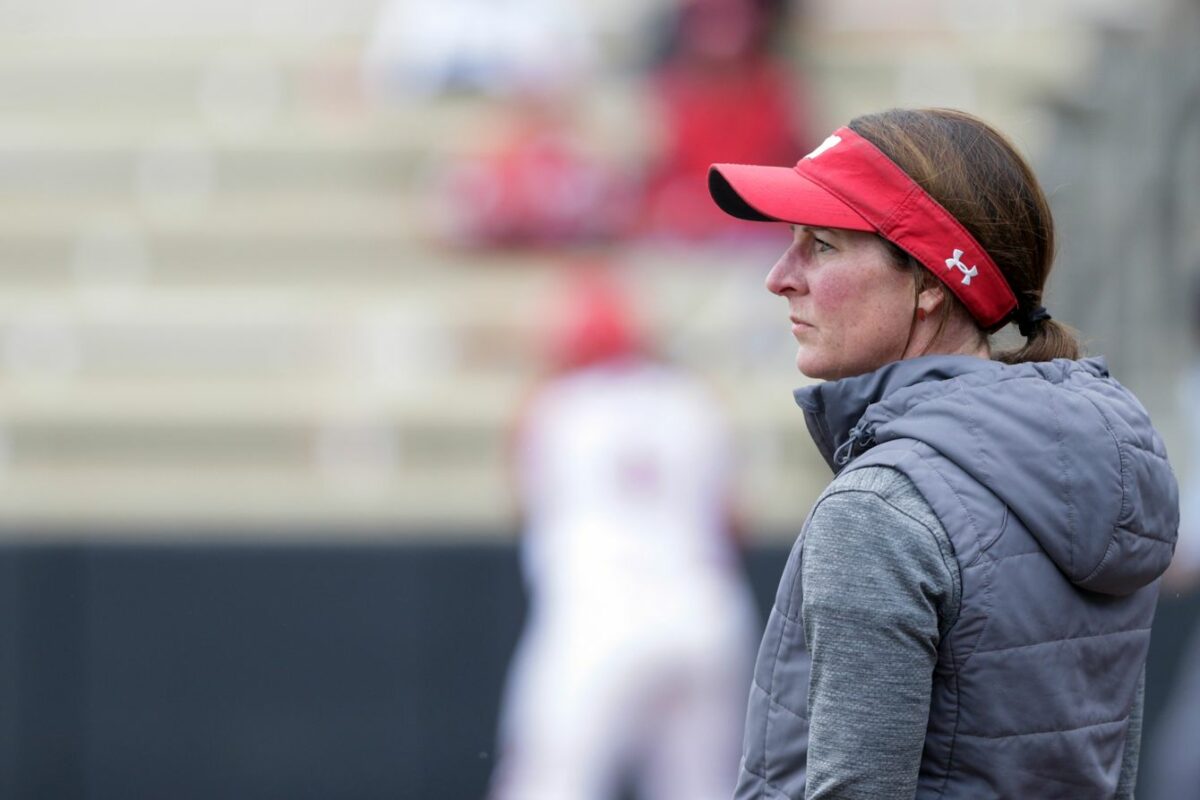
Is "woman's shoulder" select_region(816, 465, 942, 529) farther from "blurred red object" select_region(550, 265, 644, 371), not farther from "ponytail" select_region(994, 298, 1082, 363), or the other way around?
"blurred red object" select_region(550, 265, 644, 371)

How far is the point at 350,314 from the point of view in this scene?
7.71m

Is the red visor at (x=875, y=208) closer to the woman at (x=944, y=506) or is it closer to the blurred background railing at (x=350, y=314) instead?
the woman at (x=944, y=506)

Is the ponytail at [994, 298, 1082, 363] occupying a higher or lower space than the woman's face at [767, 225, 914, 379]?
lower

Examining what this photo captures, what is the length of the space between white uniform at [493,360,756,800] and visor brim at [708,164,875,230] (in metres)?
3.36

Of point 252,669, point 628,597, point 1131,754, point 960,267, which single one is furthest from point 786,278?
point 252,669

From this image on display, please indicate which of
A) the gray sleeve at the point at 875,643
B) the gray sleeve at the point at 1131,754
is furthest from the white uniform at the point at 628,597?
the gray sleeve at the point at 875,643

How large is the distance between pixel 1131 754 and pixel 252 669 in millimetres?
4666

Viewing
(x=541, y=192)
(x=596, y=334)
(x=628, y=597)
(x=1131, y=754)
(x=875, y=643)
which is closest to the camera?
(x=875, y=643)

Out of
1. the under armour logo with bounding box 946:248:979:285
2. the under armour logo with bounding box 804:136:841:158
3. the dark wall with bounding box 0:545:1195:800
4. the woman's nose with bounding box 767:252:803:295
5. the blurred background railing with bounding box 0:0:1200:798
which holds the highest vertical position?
the under armour logo with bounding box 804:136:841:158

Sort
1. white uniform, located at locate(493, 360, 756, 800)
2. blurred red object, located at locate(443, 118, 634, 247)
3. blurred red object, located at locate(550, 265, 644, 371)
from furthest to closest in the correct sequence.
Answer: blurred red object, located at locate(443, 118, 634, 247), blurred red object, located at locate(550, 265, 644, 371), white uniform, located at locate(493, 360, 756, 800)

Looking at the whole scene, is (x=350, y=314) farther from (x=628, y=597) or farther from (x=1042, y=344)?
(x=1042, y=344)

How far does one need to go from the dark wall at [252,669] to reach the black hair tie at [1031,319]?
4291 mm

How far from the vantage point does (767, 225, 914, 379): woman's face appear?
178 cm

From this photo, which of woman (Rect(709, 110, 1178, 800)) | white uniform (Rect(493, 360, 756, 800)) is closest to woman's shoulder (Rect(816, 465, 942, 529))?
woman (Rect(709, 110, 1178, 800))
